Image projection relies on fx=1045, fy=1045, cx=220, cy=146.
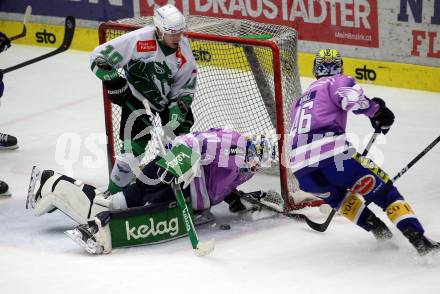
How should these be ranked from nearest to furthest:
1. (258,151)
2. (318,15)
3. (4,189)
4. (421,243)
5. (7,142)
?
(421,243), (258,151), (4,189), (7,142), (318,15)

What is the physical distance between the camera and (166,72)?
5234mm

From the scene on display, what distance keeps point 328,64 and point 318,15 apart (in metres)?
2.73

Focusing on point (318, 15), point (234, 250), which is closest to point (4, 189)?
point (234, 250)

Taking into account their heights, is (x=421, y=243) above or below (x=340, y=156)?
below

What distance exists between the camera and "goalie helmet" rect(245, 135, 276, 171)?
5113mm

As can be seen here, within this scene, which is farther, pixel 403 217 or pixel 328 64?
pixel 328 64

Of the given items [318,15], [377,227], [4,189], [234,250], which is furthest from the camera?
[318,15]

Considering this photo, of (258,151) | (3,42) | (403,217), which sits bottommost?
(403,217)

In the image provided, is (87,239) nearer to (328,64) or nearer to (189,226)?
(189,226)

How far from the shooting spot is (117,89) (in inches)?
206

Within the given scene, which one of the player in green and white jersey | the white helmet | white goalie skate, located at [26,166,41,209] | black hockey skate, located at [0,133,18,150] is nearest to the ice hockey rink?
black hockey skate, located at [0,133,18,150]

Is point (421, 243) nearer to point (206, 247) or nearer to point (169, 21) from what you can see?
point (206, 247)

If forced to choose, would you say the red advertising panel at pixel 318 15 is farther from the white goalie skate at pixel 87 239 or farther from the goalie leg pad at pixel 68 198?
the white goalie skate at pixel 87 239

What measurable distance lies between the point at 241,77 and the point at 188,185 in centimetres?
91
